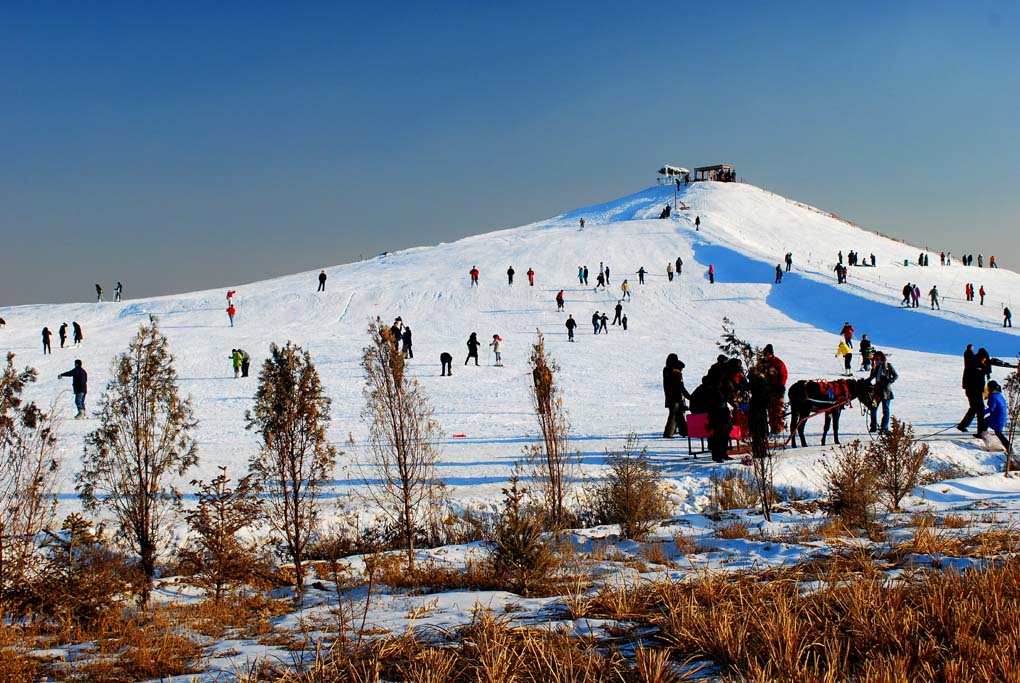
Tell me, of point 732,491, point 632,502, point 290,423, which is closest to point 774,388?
point 732,491

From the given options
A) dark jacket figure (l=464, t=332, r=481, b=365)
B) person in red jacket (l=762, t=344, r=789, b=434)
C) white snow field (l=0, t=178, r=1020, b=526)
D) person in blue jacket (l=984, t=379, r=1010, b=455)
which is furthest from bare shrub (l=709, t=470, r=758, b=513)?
dark jacket figure (l=464, t=332, r=481, b=365)

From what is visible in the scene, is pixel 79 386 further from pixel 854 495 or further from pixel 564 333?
pixel 564 333

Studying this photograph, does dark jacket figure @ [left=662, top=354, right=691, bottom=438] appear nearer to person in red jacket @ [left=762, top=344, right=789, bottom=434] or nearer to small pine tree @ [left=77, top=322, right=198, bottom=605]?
person in red jacket @ [left=762, top=344, right=789, bottom=434]

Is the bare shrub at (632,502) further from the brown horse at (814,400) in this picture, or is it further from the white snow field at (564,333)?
the brown horse at (814,400)

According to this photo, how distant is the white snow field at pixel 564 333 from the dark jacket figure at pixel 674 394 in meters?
0.45

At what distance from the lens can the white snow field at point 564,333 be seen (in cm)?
1522

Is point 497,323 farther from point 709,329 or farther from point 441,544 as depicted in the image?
point 441,544

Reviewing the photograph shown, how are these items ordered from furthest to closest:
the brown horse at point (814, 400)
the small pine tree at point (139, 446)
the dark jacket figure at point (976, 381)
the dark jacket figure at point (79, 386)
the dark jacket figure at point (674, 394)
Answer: the dark jacket figure at point (79, 386) → the brown horse at point (814, 400) → the dark jacket figure at point (674, 394) → the dark jacket figure at point (976, 381) → the small pine tree at point (139, 446)

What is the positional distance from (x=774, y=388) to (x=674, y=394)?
3031mm

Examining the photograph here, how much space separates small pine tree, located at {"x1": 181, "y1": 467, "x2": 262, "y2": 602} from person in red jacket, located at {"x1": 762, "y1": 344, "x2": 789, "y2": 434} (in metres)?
5.85

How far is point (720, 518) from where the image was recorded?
29.1ft

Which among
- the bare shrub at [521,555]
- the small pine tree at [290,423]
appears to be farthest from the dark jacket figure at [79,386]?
the bare shrub at [521,555]

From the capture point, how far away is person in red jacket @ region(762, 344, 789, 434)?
8.70 meters

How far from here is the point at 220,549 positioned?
6.67 m
